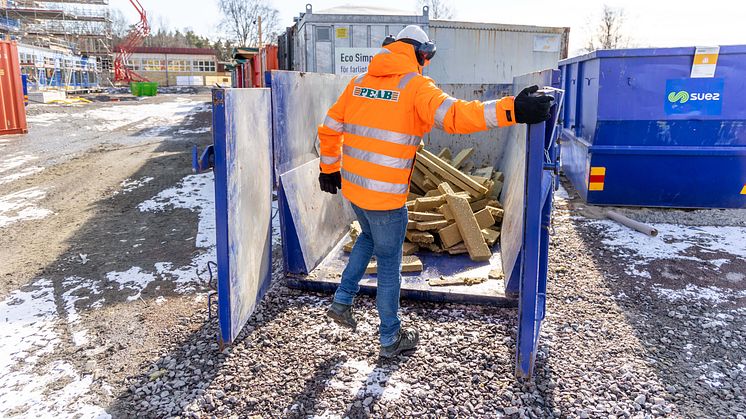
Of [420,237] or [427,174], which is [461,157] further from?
[420,237]

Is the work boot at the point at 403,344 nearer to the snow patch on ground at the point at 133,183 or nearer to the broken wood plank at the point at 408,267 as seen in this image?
the broken wood plank at the point at 408,267

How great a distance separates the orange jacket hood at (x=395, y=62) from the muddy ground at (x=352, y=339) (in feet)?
5.96

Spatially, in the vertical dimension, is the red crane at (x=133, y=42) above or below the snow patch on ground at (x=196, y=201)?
above

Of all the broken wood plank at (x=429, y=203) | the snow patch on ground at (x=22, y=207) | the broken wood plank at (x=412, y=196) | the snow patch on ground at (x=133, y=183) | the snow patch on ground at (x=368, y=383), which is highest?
the broken wood plank at (x=429, y=203)

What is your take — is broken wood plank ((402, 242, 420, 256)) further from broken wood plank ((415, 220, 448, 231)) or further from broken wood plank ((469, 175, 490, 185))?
broken wood plank ((469, 175, 490, 185))

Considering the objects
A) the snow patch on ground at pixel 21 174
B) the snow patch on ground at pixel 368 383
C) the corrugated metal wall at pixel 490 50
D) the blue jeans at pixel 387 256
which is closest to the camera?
the snow patch on ground at pixel 368 383

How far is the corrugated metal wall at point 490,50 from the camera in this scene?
36.0 ft

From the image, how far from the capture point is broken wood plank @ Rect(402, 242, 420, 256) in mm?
5246

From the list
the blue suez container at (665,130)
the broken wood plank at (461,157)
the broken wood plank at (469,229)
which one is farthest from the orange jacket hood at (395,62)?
the blue suez container at (665,130)

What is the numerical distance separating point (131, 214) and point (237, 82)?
15482 mm

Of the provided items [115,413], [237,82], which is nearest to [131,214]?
[115,413]

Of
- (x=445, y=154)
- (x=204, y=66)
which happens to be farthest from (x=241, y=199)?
(x=204, y=66)

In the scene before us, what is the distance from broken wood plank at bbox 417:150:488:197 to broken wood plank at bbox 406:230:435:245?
104 cm

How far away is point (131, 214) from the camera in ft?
23.5
